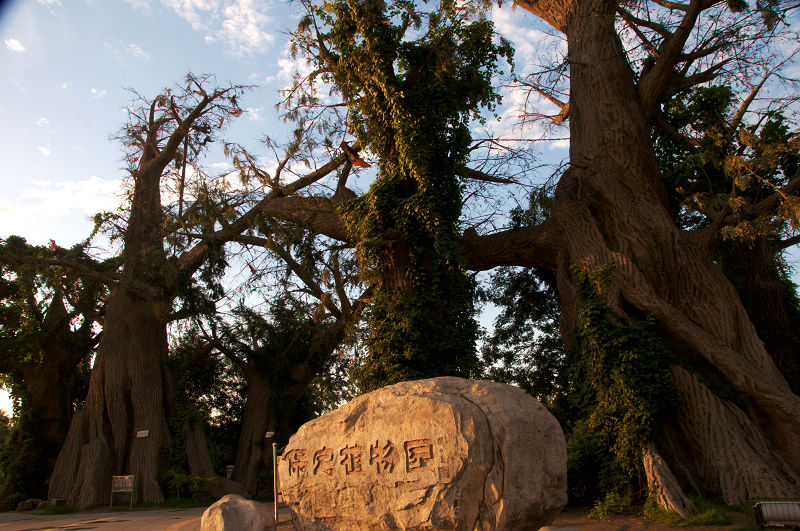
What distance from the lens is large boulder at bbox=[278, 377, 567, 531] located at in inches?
270

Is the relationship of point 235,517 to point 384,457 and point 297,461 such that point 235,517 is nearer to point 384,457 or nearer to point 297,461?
point 297,461

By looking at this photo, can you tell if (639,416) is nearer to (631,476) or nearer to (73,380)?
(631,476)

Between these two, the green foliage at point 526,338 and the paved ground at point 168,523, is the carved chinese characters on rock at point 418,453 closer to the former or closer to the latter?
the paved ground at point 168,523

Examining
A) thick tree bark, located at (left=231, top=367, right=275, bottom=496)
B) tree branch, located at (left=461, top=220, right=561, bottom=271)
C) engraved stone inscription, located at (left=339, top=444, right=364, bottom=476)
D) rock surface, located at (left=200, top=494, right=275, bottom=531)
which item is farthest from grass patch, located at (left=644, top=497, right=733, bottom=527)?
thick tree bark, located at (left=231, top=367, right=275, bottom=496)

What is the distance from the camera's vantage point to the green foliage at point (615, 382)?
10.6m

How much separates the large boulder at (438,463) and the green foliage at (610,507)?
11.6ft

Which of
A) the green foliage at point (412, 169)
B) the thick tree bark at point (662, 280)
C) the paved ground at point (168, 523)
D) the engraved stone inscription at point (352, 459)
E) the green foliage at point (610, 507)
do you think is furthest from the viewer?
the green foliage at point (412, 169)

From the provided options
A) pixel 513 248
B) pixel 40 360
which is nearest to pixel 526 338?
pixel 513 248

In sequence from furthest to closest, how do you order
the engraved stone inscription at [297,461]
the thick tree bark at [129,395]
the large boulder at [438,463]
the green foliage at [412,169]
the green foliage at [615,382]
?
the thick tree bark at [129,395]
the green foliage at [412,169]
the green foliage at [615,382]
the engraved stone inscription at [297,461]
the large boulder at [438,463]

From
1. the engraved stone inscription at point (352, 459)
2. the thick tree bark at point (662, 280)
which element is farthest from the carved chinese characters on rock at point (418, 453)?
the thick tree bark at point (662, 280)

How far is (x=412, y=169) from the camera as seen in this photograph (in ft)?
42.8

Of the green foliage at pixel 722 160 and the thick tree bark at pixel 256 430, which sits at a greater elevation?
the green foliage at pixel 722 160

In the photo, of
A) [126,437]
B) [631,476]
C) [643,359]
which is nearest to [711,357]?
[643,359]

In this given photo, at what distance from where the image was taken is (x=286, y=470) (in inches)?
331
